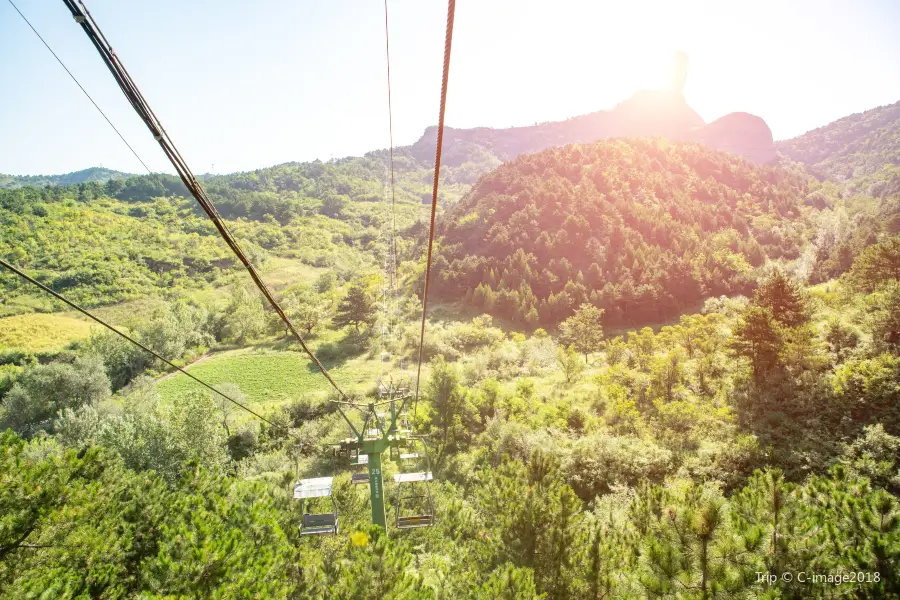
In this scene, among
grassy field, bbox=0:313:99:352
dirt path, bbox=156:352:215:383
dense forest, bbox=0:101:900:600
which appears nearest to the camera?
dense forest, bbox=0:101:900:600

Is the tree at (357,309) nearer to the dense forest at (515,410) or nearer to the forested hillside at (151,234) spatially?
the dense forest at (515,410)

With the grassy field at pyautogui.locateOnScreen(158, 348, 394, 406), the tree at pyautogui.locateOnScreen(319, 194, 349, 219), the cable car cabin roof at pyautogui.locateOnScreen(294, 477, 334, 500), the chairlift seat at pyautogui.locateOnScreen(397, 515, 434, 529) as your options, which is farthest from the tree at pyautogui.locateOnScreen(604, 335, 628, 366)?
the tree at pyautogui.locateOnScreen(319, 194, 349, 219)

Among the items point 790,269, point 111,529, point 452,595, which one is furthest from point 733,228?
point 111,529

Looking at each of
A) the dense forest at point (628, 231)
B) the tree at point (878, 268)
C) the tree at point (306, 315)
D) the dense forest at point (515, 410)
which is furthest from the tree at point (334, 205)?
the tree at point (878, 268)

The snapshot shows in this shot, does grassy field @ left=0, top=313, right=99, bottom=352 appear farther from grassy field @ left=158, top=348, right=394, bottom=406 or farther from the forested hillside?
grassy field @ left=158, top=348, right=394, bottom=406

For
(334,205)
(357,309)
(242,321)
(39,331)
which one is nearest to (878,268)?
(357,309)

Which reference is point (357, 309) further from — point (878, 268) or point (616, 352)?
point (878, 268)
